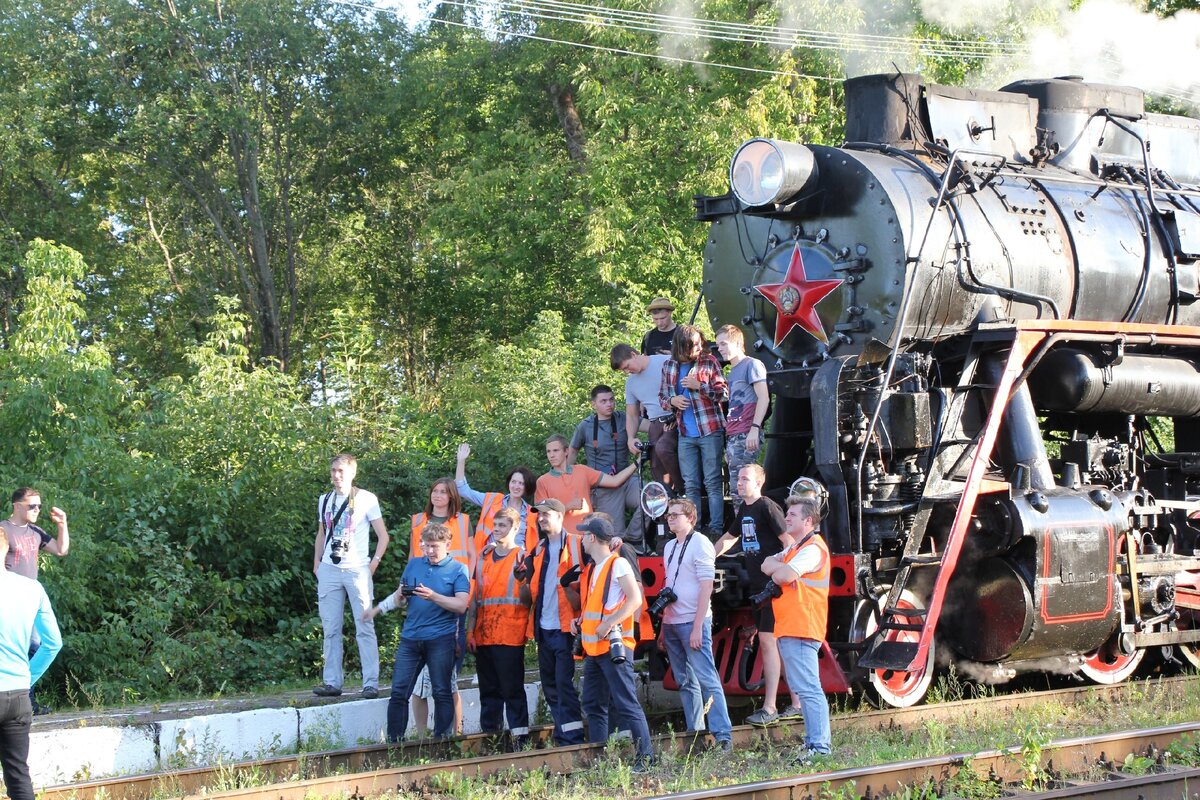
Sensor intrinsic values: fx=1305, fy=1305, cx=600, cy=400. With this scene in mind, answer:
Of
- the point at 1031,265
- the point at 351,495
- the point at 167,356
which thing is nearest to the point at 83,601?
the point at 351,495

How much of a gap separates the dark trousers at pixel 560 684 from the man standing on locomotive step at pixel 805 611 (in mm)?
1405

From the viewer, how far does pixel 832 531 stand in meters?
7.78

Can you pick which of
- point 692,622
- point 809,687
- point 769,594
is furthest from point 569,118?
point 809,687

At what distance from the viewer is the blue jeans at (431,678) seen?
775 centimetres

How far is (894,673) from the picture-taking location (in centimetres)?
823

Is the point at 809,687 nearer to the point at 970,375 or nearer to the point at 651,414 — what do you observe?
the point at 970,375

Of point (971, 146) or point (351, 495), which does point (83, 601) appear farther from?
point (971, 146)

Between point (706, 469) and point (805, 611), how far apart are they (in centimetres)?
181

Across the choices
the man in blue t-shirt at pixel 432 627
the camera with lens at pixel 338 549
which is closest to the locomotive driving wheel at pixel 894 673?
the man in blue t-shirt at pixel 432 627

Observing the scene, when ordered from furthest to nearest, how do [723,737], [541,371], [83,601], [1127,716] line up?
[541,371] → [83,601] → [1127,716] → [723,737]

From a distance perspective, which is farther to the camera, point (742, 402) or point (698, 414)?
point (698, 414)

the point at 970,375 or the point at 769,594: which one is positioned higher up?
the point at 970,375

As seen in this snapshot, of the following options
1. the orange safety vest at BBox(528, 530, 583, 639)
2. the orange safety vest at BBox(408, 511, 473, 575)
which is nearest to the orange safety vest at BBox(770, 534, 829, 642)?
the orange safety vest at BBox(528, 530, 583, 639)

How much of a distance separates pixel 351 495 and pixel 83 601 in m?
2.30
